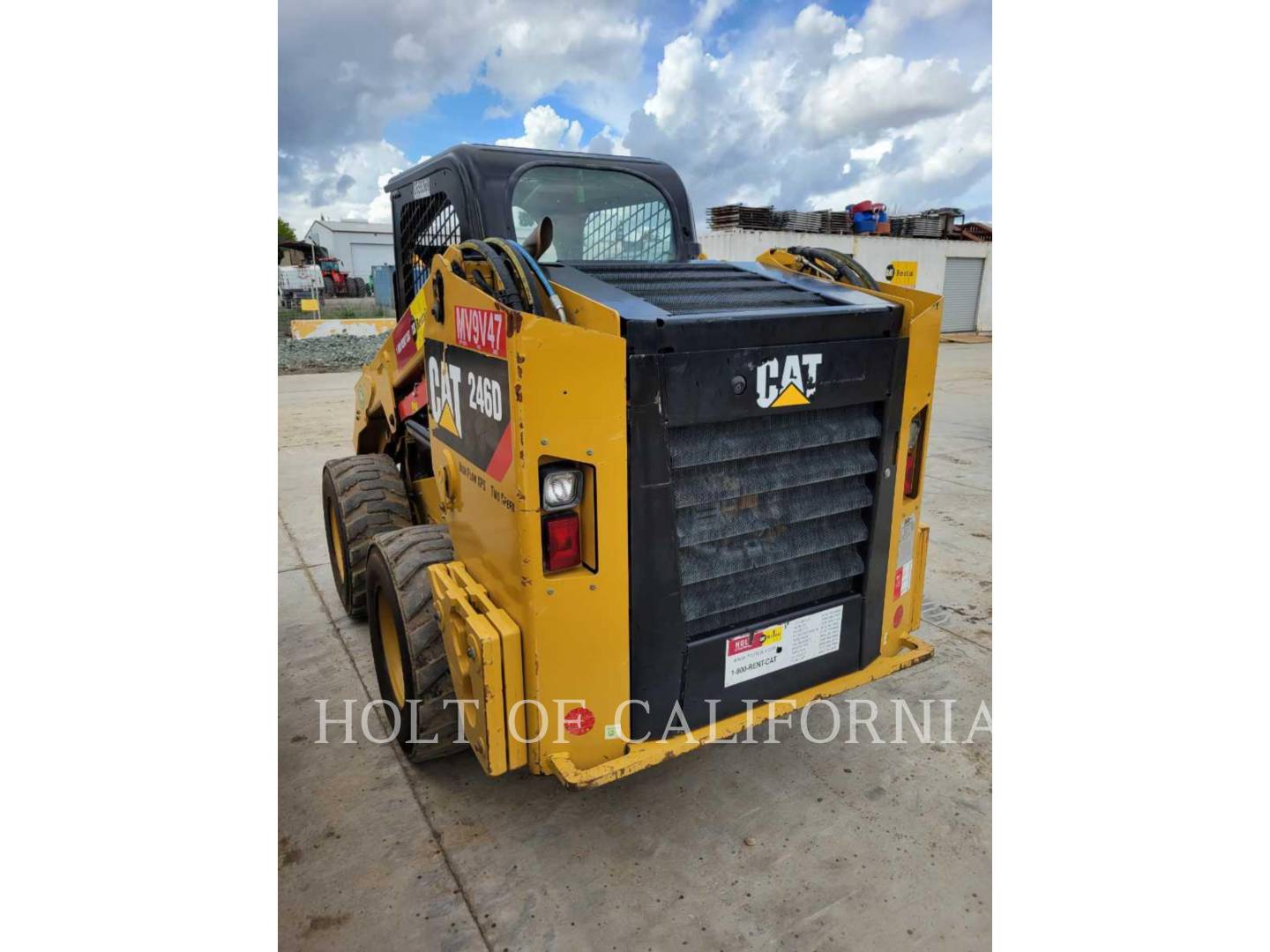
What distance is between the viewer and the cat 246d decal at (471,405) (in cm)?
220

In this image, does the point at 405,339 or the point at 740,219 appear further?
the point at 740,219

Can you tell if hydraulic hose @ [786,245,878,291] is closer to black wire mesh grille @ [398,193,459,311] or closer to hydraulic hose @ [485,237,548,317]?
hydraulic hose @ [485,237,548,317]

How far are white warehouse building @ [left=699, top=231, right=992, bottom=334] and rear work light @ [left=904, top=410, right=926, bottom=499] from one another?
15450 mm

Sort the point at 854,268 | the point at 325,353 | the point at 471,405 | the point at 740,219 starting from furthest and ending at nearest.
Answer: the point at 740,219
the point at 325,353
the point at 854,268
the point at 471,405

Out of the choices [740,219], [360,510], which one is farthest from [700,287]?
[740,219]

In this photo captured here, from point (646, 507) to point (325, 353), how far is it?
17009 mm

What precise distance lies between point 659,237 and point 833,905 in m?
2.98

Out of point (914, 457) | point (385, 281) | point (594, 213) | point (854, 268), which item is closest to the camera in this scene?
point (914, 457)

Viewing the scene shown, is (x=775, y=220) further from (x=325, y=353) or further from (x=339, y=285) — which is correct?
(x=339, y=285)

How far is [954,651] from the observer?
398cm

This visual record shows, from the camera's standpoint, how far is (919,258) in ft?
74.1

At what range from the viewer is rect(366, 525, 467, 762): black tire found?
2.76 metres

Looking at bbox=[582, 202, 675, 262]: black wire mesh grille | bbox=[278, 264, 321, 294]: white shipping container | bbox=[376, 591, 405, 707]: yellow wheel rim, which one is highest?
bbox=[278, 264, 321, 294]: white shipping container

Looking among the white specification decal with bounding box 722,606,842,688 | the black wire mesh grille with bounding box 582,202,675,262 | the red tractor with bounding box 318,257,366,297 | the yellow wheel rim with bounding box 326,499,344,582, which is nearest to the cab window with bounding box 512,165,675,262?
the black wire mesh grille with bounding box 582,202,675,262
